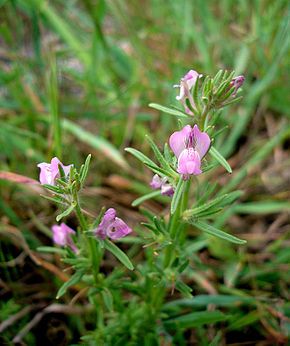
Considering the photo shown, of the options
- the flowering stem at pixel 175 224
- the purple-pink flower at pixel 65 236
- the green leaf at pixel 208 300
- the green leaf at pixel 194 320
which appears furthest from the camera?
the green leaf at pixel 208 300

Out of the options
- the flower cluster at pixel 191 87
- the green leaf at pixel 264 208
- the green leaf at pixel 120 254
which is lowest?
the green leaf at pixel 120 254

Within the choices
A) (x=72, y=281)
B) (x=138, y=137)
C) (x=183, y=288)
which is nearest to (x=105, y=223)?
(x=72, y=281)

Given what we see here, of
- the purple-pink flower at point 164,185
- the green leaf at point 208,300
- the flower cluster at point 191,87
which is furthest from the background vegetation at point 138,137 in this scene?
the flower cluster at point 191,87

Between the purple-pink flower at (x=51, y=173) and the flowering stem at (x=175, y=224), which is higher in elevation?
the purple-pink flower at (x=51, y=173)

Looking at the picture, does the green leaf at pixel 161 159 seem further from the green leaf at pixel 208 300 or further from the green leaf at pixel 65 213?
the green leaf at pixel 208 300

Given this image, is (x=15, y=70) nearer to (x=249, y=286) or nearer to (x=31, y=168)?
(x=31, y=168)

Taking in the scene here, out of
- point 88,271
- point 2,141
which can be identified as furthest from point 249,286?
point 2,141
